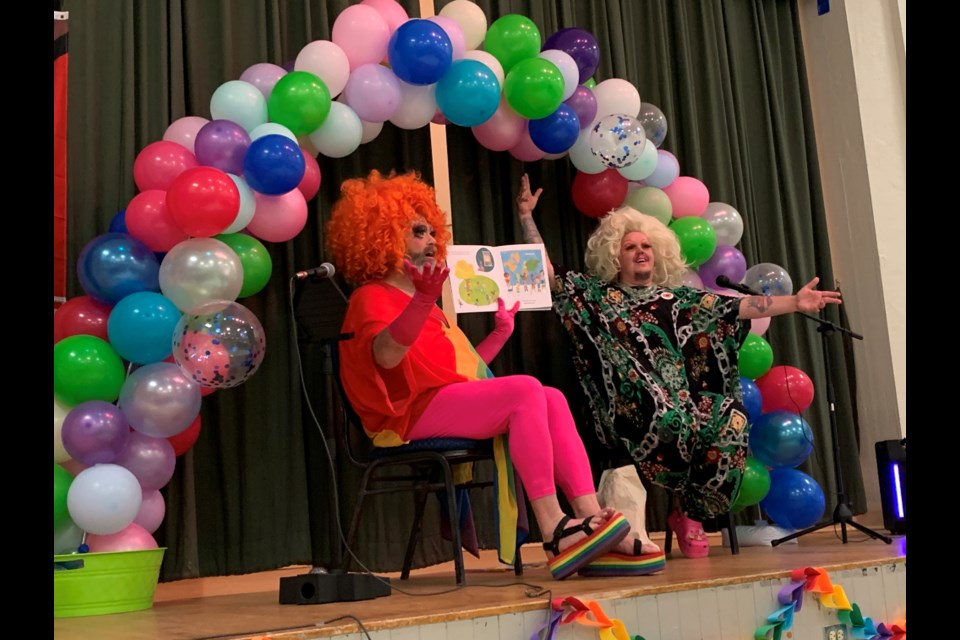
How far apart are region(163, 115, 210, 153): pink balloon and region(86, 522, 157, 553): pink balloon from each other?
1.16 m

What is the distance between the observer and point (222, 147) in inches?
118

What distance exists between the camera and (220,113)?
313cm

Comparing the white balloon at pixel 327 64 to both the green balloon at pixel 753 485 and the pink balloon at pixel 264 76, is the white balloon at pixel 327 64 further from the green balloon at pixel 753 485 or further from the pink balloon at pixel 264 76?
the green balloon at pixel 753 485

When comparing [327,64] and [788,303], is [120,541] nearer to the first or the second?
[327,64]

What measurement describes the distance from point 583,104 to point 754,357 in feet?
4.20

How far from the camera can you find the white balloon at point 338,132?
10.7 ft

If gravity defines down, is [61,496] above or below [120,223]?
below

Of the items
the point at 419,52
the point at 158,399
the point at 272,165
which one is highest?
the point at 419,52

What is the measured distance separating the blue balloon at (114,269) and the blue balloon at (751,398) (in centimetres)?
235

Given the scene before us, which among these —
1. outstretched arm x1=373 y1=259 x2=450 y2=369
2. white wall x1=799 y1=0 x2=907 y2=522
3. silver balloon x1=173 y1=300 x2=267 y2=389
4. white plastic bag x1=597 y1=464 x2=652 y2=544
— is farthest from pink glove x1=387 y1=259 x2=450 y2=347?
white wall x1=799 y1=0 x2=907 y2=522

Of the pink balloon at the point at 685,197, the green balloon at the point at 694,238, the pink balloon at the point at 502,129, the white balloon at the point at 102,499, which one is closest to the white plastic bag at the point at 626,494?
the green balloon at the point at 694,238

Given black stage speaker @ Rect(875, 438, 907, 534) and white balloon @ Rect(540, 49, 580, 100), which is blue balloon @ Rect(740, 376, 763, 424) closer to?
black stage speaker @ Rect(875, 438, 907, 534)

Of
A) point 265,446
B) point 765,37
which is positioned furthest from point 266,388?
point 765,37

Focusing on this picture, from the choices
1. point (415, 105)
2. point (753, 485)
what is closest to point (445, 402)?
point (415, 105)
